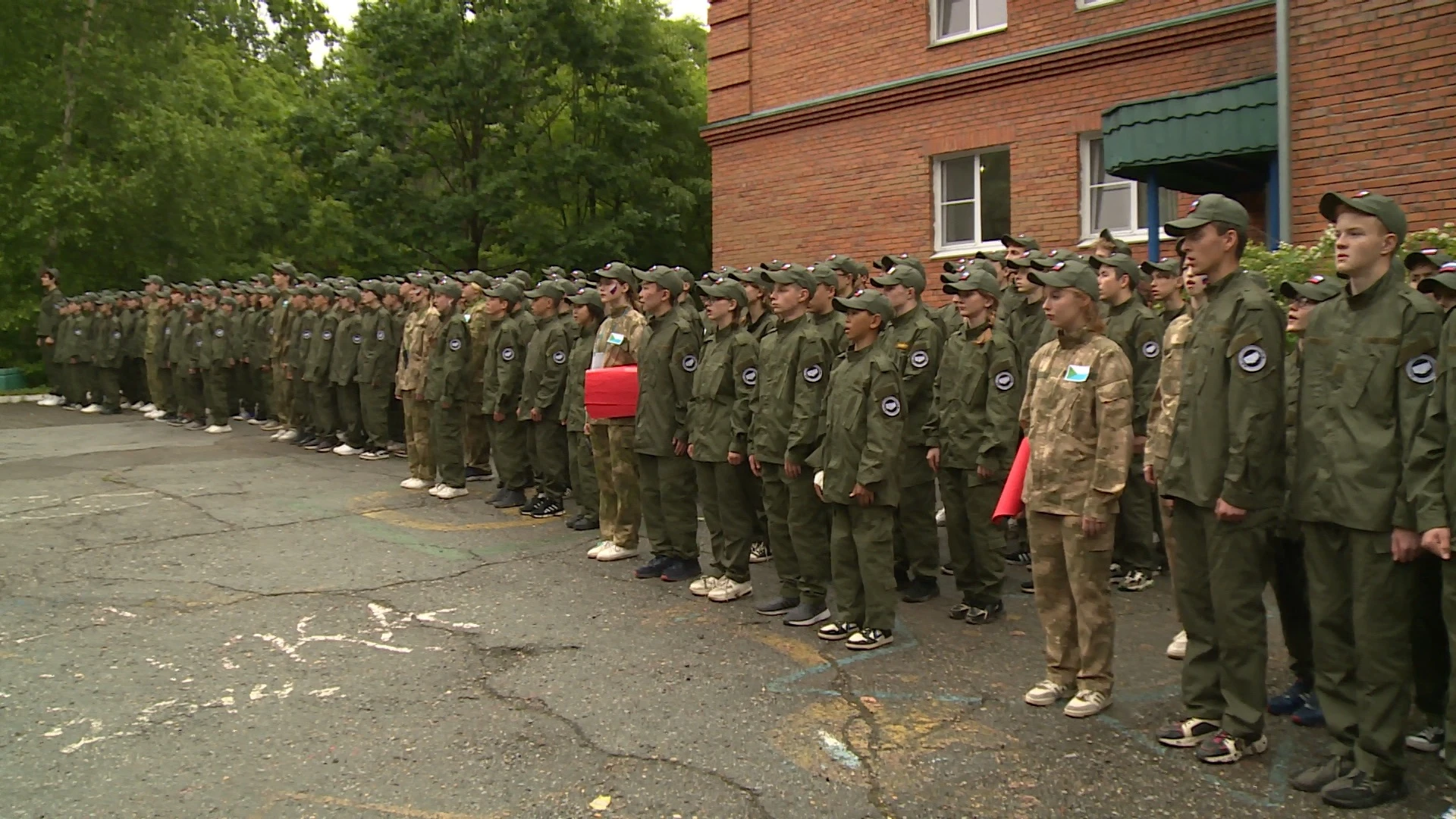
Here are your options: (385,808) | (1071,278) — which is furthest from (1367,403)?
(385,808)

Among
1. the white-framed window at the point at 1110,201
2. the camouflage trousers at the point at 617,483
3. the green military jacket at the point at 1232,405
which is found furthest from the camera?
the white-framed window at the point at 1110,201

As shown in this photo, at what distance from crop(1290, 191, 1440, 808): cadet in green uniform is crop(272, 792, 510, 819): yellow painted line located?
10.8 ft

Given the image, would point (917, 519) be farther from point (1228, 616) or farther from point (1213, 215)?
point (1213, 215)

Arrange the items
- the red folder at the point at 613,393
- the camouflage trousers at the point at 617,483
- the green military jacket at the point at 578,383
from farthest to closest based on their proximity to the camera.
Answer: the green military jacket at the point at 578,383, the camouflage trousers at the point at 617,483, the red folder at the point at 613,393

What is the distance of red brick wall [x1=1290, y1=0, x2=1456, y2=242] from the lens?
31.2ft

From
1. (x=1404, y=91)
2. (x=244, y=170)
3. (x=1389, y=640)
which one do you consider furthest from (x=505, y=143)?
(x=1389, y=640)

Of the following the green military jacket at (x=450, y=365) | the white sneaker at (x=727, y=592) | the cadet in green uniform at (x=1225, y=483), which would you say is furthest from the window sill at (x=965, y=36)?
the cadet in green uniform at (x=1225, y=483)

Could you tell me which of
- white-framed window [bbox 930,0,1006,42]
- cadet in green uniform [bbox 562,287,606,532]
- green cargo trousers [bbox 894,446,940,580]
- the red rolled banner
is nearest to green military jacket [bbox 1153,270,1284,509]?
the red rolled banner

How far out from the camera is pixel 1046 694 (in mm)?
5633

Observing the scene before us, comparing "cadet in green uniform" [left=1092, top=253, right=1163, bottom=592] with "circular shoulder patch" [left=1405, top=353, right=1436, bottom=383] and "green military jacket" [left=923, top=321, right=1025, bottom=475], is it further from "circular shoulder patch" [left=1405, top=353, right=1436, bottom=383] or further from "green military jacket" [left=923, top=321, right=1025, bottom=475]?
"circular shoulder patch" [left=1405, top=353, right=1436, bottom=383]

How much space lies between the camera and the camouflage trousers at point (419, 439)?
12430 mm

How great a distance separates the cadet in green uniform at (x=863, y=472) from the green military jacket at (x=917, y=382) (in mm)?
1041

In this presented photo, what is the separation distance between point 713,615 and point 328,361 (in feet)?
31.3

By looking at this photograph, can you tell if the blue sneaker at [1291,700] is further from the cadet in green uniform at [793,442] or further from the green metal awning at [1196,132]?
the green metal awning at [1196,132]
